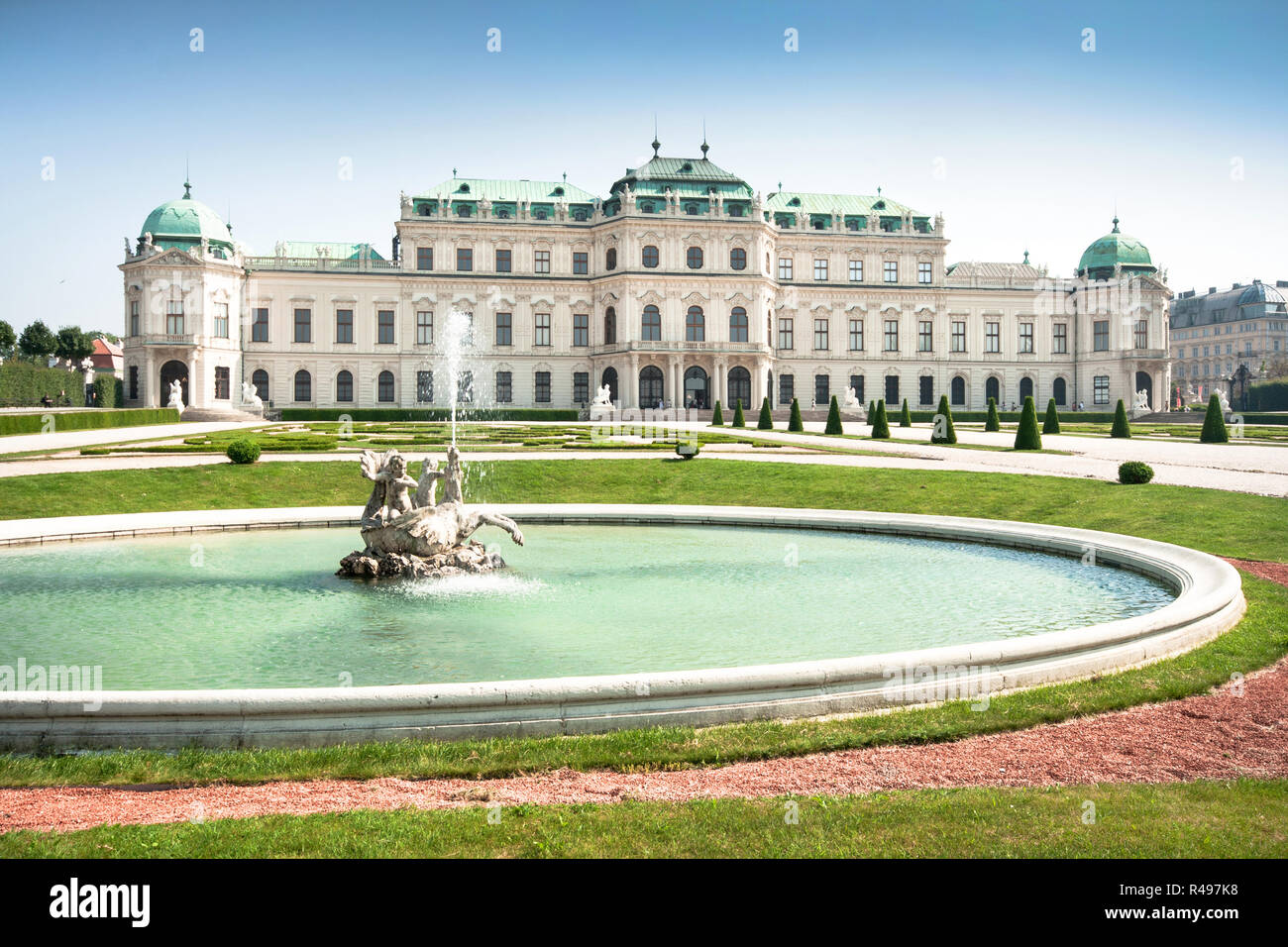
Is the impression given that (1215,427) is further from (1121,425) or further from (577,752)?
(577,752)

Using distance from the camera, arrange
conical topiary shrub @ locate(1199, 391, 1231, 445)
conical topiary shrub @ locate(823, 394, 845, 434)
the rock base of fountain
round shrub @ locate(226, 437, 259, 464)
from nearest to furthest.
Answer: the rock base of fountain, round shrub @ locate(226, 437, 259, 464), conical topiary shrub @ locate(1199, 391, 1231, 445), conical topiary shrub @ locate(823, 394, 845, 434)

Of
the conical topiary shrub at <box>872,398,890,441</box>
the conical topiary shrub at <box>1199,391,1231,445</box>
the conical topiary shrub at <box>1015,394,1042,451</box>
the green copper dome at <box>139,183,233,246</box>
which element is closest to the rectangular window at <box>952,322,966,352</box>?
the conical topiary shrub at <box>872,398,890,441</box>

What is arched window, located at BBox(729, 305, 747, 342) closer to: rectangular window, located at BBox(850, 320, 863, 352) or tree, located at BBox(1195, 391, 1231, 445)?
rectangular window, located at BBox(850, 320, 863, 352)

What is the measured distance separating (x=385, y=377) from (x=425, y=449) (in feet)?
127

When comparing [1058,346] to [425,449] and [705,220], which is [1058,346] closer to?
[705,220]

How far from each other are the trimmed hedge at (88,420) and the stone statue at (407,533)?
1062 inches

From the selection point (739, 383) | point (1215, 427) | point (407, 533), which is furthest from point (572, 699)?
point (739, 383)

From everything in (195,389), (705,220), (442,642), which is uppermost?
(705,220)

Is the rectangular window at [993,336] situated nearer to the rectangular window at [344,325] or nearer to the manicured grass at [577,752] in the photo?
the rectangular window at [344,325]

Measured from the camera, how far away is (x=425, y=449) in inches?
1198

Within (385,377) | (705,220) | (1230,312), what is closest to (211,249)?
(385,377)

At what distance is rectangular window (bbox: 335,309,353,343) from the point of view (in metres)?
66.0

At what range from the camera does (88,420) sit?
129ft

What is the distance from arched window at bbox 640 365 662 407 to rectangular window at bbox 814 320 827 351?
12808 millimetres
